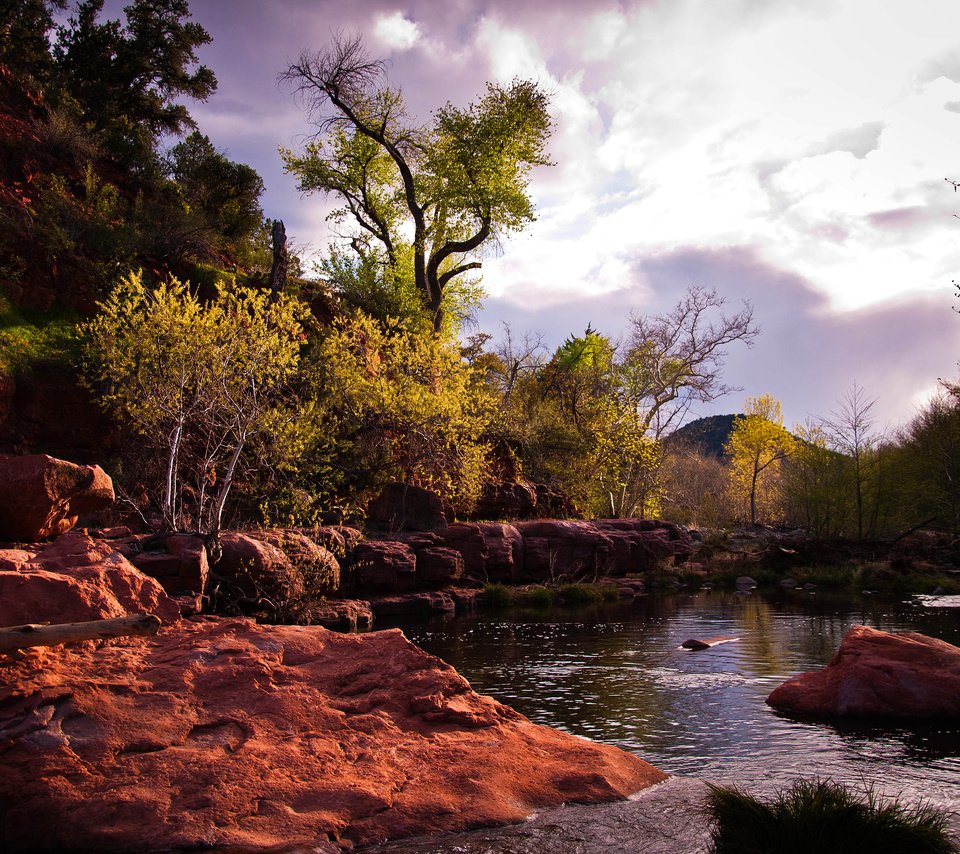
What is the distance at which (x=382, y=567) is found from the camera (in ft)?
66.5

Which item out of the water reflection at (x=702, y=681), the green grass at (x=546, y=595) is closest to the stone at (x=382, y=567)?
the water reflection at (x=702, y=681)

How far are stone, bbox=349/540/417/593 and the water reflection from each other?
2380 mm

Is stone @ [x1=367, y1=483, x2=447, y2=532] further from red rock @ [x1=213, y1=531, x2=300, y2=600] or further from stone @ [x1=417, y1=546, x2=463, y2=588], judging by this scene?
red rock @ [x1=213, y1=531, x2=300, y2=600]

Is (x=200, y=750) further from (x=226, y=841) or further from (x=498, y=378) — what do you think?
(x=498, y=378)

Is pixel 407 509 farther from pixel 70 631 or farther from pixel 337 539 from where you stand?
pixel 70 631

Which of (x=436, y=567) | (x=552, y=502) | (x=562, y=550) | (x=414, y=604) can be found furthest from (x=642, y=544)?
(x=414, y=604)

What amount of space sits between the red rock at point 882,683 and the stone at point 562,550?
1524cm

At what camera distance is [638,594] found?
25734mm

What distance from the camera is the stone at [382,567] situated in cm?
1997

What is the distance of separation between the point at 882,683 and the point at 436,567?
14.1m

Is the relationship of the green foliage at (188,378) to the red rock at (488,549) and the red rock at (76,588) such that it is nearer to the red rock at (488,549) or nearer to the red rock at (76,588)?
the red rock at (488,549)

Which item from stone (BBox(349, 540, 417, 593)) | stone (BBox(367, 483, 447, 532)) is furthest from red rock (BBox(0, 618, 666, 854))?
stone (BBox(367, 483, 447, 532))

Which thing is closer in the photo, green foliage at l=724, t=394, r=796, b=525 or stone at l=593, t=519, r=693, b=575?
stone at l=593, t=519, r=693, b=575

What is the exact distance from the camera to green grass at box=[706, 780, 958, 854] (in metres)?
4.75
